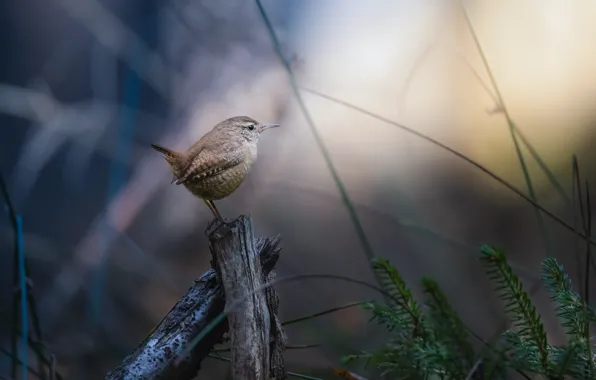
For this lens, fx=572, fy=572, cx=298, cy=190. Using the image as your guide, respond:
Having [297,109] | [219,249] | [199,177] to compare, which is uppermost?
[297,109]

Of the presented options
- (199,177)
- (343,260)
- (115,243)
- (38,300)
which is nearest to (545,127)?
(343,260)

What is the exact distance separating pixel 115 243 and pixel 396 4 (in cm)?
Answer: 130

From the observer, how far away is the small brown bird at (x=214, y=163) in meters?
1.31

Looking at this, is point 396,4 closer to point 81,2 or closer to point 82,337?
point 81,2

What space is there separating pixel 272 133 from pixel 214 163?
730 mm

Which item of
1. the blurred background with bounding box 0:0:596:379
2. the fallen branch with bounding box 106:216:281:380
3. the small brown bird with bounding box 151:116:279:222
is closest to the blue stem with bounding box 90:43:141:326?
the blurred background with bounding box 0:0:596:379

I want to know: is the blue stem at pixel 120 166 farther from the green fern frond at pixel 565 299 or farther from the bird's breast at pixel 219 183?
the green fern frond at pixel 565 299

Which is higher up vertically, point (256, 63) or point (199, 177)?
point (256, 63)

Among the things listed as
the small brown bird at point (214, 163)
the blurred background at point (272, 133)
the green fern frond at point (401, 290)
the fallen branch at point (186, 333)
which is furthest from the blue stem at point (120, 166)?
the green fern frond at point (401, 290)

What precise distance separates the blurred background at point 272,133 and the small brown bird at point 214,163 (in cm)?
62

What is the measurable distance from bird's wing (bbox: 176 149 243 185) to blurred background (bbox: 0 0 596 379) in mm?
685

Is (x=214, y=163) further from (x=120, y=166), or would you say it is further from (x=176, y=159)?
(x=120, y=166)

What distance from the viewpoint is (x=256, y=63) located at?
79.5 inches

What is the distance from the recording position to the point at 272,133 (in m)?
2.02
